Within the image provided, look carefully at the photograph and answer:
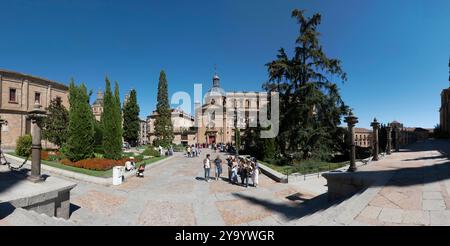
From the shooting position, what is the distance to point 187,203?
9328 mm

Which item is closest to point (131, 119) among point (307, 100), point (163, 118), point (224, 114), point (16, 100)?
point (163, 118)

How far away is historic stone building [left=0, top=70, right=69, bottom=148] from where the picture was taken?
1289 inches

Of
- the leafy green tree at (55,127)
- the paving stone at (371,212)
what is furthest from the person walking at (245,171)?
the leafy green tree at (55,127)

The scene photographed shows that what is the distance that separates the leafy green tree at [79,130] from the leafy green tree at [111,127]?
110cm

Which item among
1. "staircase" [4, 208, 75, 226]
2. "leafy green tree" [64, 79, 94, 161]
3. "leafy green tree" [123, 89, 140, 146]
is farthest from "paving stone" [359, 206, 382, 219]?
"leafy green tree" [123, 89, 140, 146]

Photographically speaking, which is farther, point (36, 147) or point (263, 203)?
point (263, 203)

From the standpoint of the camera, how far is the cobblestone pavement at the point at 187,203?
7.55 m

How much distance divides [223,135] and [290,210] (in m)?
51.2

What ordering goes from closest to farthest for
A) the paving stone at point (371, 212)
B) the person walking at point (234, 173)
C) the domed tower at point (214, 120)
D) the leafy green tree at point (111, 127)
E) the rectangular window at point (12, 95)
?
the paving stone at point (371, 212) → the person walking at point (234, 173) → the leafy green tree at point (111, 127) → the rectangular window at point (12, 95) → the domed tower at point (214, 120)

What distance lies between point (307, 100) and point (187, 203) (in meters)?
13.8

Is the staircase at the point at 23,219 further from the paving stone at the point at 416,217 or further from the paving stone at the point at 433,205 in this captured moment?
the paving stone at the point at 433,205

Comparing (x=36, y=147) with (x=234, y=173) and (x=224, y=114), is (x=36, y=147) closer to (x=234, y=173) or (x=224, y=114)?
(x=234, y=173)
